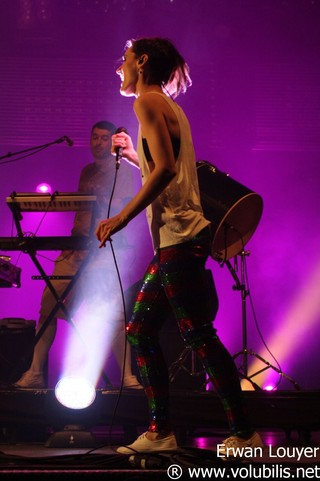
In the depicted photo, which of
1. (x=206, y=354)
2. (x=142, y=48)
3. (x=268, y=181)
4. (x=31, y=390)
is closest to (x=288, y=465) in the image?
(x=206, y=354)

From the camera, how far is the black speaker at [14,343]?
504cm

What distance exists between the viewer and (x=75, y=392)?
13.1 feet

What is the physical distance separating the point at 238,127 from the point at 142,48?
4.34 metres

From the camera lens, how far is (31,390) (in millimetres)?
4301

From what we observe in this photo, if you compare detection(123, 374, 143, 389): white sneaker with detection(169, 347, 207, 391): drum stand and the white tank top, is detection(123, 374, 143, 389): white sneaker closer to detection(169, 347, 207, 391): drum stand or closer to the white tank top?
detection(169, 347, 207, 391): drum stand

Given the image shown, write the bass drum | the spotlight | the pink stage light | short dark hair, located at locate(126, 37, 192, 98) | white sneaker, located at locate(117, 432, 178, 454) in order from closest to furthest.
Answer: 1. white sneaker, located at locate(117, 432, 178, 454)
2. short dark hair, located at locate(126, 37, 192, 98)
3. the spotlight
4. the bass drum
5. the pink stage light

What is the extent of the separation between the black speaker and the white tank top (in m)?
2.49

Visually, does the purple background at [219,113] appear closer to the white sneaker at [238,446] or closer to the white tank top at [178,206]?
the white tank top at [178,206]

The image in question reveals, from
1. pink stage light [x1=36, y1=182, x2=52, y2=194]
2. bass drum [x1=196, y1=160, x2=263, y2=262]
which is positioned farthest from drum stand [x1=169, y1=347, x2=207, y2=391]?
pink stage light [x1=36, y1=182, x2=52, y2=194]

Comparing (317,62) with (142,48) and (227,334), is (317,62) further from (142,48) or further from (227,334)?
(142,48)

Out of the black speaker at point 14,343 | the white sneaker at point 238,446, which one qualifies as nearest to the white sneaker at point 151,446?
the white sneaker at point 238,446

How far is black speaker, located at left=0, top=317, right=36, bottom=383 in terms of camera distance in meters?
5.04

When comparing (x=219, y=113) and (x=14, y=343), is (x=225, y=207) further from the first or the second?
(x=219, y=113)

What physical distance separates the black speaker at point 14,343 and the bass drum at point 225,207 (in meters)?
1.60
